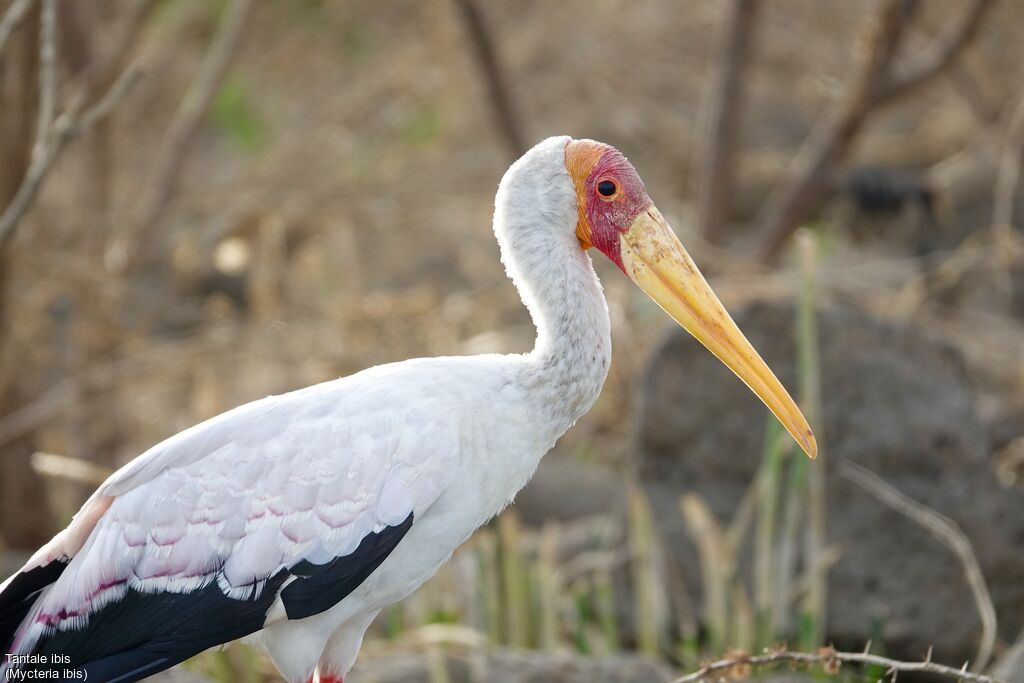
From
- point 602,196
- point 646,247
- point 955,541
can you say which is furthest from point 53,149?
point 955,541

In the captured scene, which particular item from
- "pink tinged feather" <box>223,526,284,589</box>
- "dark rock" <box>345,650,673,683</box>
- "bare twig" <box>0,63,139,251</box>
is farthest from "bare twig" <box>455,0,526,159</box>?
"pink tinged feather" <box>223,526,284,589</box>

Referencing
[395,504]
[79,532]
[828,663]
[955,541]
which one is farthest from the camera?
[955,541]

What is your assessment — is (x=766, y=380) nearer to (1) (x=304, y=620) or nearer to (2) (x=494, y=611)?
(1) (x=304, y=620)

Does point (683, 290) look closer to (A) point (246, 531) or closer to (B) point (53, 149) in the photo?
(A) point (246, 531)

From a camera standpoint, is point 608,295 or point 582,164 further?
point 608,295

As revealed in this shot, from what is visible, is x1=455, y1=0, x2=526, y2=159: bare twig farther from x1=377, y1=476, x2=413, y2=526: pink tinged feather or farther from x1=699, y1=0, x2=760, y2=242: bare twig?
x1=377, y1=476, x2=413, y2=526: pink tinged feather

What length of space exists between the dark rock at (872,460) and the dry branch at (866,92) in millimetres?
1995

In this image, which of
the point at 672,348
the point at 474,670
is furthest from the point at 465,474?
the point at 672,348

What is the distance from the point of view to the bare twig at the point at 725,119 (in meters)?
7.93

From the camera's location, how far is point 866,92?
7.68m

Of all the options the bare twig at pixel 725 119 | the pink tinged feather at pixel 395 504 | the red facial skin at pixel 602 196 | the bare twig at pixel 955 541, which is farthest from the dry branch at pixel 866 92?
the pink tinged feather at pixel 395 504

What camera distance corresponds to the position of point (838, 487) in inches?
235

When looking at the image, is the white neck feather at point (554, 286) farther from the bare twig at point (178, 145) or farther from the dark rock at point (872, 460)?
the bare twig at point (178, 145)

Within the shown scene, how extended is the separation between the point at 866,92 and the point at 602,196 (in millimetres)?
4241
